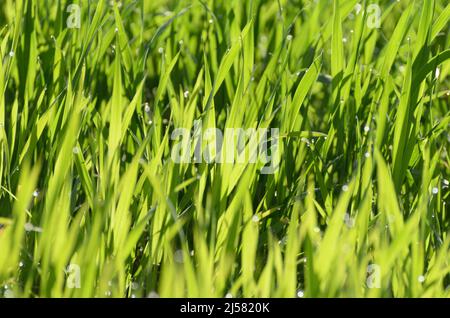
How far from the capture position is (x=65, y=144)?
1.35m

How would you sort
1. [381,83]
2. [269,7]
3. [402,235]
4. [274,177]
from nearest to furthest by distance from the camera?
1. [402,235]
2. [274,177]
3. [381,83]
4. [269,7]

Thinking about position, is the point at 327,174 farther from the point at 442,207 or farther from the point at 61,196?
the point at 61,196

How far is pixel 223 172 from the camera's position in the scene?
145 centimetres

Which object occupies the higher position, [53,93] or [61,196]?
[53,93]

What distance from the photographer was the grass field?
120 cm

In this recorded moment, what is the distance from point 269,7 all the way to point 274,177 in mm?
1063

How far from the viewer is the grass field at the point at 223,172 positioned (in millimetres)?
1204

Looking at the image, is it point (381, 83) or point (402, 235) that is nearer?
point (402, 235)

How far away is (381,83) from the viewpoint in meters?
1.73

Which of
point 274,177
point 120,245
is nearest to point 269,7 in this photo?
point 274,177


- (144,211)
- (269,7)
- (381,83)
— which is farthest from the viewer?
(269,7)

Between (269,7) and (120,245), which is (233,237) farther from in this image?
(269,7)

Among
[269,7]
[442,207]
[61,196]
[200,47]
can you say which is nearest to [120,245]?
[61,196]
